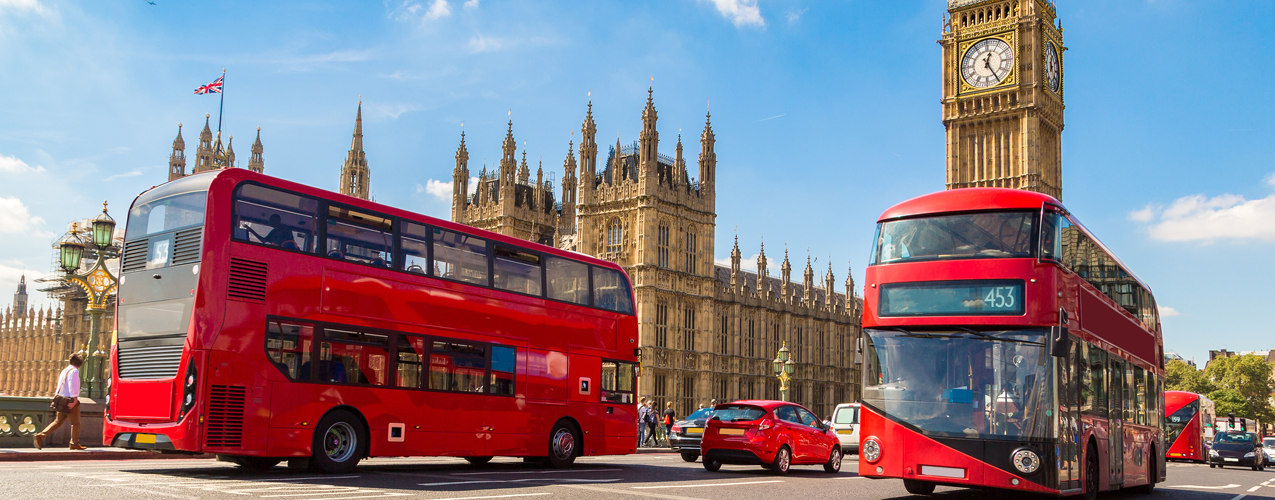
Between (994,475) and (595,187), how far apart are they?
35.6m

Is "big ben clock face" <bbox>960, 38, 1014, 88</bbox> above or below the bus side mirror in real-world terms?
above

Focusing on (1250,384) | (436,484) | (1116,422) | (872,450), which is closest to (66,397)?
(436,484)

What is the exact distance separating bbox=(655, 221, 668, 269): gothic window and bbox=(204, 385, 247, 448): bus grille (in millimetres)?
31633

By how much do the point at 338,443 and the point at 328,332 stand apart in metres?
1.52

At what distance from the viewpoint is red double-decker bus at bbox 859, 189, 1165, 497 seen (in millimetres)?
10500

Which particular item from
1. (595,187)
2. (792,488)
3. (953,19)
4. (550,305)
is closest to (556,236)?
(595,187)

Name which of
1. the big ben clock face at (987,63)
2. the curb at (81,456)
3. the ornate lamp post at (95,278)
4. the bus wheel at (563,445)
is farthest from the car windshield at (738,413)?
the big ben clock face at (987,63)

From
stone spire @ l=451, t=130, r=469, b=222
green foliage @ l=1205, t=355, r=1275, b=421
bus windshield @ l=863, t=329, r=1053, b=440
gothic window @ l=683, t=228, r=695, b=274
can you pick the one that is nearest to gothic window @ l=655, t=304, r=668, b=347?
gothic window @ l=683, t=228, r=695, b=274

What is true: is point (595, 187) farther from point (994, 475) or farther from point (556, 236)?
point (994, 475)

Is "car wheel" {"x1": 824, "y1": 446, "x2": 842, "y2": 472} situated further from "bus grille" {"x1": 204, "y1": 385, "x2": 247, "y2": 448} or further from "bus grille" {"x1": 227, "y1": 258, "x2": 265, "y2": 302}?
"bus grille" {"x1": 227, "y1": 258, "x2": 265, "y2": 302}

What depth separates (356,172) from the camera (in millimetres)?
59125

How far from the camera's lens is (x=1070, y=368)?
36.0ft

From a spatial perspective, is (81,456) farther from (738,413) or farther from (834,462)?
(834,462)

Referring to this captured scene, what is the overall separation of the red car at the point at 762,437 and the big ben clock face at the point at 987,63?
147 ft
